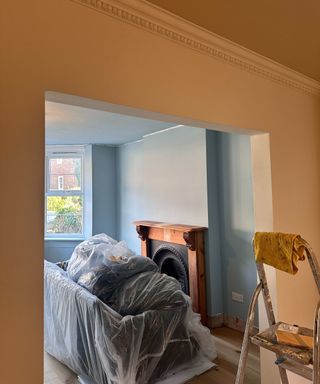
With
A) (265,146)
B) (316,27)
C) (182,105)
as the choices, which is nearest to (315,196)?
(265,146)

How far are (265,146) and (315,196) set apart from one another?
778 millimetres

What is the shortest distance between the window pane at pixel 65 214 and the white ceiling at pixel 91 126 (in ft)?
3.46

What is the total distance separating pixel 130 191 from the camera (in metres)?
5.27

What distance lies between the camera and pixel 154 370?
7.77ft

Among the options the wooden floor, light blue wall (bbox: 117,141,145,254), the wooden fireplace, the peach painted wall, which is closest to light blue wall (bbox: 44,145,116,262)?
light blue wall (bbox: 117,141,145,254)

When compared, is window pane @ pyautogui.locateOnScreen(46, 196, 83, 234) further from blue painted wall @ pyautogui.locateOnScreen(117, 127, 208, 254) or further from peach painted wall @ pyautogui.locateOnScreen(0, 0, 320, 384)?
peach painted wall @ pyautogui.locateOnScreen(0, 0, 320, 384)

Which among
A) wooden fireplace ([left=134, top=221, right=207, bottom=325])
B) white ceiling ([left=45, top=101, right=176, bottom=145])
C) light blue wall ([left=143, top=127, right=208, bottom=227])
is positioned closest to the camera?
white ceiling ([left=45, top=101, right=176, bottom=145])

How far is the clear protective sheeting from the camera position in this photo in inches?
83.8

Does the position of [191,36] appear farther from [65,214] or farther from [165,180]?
[65,214]

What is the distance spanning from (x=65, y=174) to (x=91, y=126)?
182 cm

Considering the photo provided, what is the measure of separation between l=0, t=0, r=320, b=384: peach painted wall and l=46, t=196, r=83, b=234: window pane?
4.19 meters

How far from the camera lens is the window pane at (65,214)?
5.43 meters

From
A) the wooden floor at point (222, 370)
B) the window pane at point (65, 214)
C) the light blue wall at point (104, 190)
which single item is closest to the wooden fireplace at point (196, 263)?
the wooden floor at point (222, 370)

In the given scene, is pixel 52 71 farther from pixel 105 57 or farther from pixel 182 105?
pixel 182 105
